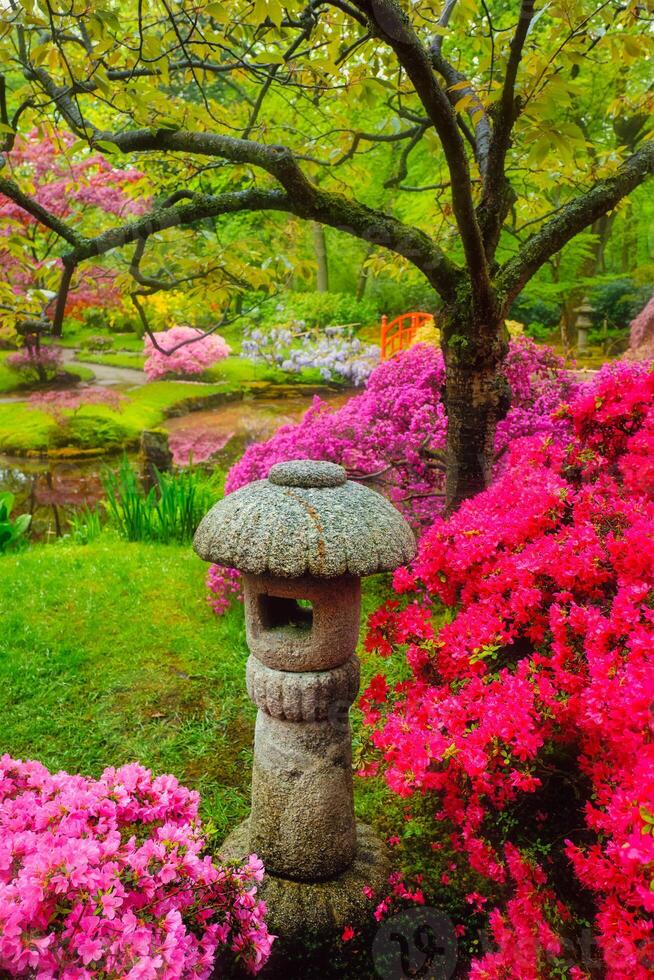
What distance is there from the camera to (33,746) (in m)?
3.33

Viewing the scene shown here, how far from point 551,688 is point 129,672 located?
2992 millimetres

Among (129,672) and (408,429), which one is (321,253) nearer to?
(408,429)

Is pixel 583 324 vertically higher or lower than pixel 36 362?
higher

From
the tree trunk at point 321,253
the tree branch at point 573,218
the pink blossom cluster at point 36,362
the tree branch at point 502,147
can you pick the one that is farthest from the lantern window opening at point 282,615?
the tree trunk at point 321,253

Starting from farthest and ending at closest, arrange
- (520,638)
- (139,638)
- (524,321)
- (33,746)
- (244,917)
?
→ 1. (524,321)
2. (139,638)
3. (33,746)
4. (520,638)
5. (244,917)

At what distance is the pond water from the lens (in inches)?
320

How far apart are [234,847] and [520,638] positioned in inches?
54.5

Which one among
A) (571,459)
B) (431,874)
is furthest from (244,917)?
(571,459)

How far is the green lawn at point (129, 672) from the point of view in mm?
3236

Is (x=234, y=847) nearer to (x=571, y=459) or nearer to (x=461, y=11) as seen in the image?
(x=571, y=459)

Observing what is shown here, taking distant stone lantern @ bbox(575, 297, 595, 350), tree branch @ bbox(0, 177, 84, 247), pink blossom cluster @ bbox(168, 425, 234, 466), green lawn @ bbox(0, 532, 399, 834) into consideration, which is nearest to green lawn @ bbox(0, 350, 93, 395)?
pink blossom cluster @ bbox(168, 425, 234, 466)

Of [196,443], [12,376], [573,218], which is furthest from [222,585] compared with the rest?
[12,376]

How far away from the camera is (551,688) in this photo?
5.62ft

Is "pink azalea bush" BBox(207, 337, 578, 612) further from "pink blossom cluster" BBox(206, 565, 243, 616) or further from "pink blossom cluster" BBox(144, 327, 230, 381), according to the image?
"pink blossom cluster" BBox(144, 327, 230, 381)
